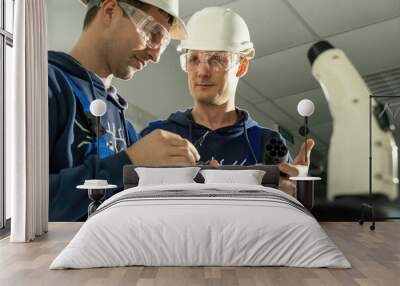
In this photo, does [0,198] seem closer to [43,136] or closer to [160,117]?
[43,136]

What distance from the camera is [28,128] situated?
5234mm

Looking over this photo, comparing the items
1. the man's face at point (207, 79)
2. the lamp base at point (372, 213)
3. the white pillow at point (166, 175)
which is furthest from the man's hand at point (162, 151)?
the lamp base at point (372, 213)

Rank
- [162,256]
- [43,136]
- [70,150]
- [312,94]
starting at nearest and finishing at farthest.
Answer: [162,256]
[43,136]
[70,150]
[312,94]

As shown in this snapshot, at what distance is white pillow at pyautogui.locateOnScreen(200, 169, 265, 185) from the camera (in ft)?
18.9

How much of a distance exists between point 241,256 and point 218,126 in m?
2.45

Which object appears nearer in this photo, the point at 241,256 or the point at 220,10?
the point at 241,256

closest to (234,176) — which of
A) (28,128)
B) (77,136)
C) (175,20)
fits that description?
(77,136)

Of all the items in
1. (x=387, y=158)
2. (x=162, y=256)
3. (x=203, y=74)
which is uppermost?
(x=203, y=74)

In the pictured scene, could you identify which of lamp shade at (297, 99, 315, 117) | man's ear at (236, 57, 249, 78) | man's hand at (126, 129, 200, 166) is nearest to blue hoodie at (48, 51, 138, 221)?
man's hand at (126, 129, 200, 166)

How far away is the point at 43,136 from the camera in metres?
5.55

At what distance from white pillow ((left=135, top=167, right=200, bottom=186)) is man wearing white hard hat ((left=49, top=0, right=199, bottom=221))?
26cm

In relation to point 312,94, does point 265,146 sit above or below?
below

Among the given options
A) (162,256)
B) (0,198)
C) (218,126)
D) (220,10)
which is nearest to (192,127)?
(218,126)

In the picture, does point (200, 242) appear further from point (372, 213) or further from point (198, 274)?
point (372, 213)
